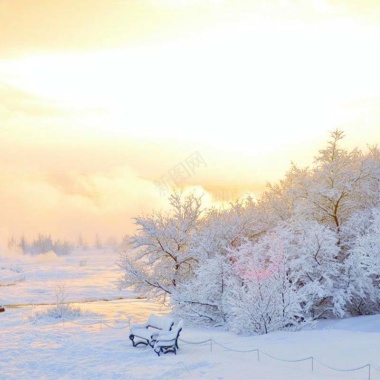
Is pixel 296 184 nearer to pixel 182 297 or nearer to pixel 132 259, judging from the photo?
pixel 182 297

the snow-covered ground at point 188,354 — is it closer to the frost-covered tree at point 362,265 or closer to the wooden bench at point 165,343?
the wooden bench at point 165,343

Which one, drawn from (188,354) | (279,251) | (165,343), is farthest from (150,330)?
(279,251)

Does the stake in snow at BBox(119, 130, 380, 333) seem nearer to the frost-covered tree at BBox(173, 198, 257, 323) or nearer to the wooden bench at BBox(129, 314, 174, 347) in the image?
the frost-covered tree at BBox(173, 198, 257, 323)

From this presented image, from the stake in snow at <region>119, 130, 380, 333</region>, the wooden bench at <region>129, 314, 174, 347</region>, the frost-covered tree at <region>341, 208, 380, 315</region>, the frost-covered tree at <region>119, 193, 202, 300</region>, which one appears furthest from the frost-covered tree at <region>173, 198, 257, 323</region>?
the wooden bench at <region>129, 314, 174, 347</region>

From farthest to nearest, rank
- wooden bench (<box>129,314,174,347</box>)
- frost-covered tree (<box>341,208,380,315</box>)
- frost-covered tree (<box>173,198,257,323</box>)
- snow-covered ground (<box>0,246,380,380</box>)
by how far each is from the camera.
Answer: frost-covered tree (<box>173,198,257,323</box>) < frost-covered tree (<box>341,208,380,315</box>) < wooden bench (<box>129,314,174,347</box>) < snow-covered ground (<box>0,246,380,380</box>)

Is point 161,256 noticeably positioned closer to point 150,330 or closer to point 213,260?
point 213,260

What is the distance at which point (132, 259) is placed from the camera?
27.9m

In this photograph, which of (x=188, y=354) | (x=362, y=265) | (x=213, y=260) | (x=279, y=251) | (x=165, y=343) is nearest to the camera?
(x=188, y=354)

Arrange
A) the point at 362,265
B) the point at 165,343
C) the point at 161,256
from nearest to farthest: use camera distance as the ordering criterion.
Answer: the point at 165,343 < the point at 362,265 < the point at 161,256

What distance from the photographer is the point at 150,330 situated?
16.4 metres

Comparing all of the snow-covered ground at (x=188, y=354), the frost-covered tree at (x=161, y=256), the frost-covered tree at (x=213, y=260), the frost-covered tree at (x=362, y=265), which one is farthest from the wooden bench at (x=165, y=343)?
the frost-covered tree at (x=161, y=256)

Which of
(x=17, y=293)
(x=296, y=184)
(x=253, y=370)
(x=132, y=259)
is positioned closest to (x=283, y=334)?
(x=253, y=370)

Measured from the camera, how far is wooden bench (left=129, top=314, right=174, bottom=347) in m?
15.6

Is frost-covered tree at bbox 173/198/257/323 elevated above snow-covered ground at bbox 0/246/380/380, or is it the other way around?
frost-covered tree at bbox 173/198/257/323
